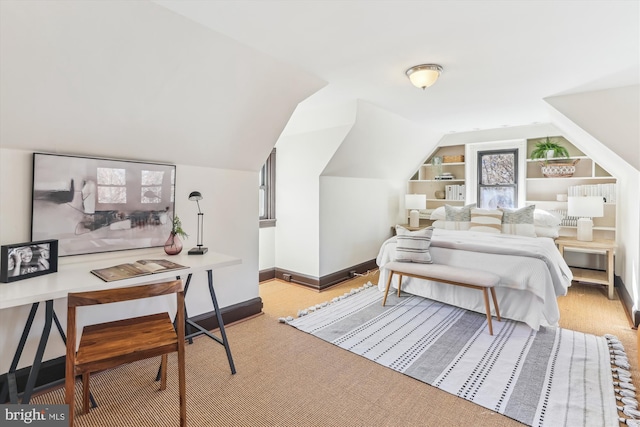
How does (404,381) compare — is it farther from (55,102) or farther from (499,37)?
(55,102)

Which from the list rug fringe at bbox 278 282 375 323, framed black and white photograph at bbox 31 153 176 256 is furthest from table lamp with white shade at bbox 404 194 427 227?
framed black and white photograph at bbox 31 153 176 256

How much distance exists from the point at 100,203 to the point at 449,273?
2.91 meters

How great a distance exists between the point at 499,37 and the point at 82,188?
2935mm

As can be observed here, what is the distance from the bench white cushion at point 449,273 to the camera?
2.86 metres

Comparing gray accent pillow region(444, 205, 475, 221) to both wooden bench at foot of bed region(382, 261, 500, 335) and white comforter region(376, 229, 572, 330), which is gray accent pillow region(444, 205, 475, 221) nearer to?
white comforter region(376, 229, 572, 330)

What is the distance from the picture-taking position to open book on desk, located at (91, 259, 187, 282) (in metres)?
1.82

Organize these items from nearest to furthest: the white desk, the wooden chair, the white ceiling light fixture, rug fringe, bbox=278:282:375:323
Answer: the wooden chair < the white desk < the white ceiling light fixture < rug fringe, bbox=278:282:375:323

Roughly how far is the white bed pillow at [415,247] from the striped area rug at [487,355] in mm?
519

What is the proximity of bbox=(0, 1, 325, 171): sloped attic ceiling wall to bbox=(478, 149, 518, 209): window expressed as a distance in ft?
12.4

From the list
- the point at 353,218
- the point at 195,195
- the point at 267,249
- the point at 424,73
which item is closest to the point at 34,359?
the point at 195,195

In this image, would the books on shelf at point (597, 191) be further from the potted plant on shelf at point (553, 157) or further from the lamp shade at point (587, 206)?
the lamp shade at point (587, 206)

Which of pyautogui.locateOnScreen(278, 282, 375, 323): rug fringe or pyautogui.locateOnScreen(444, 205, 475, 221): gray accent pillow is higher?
pyautogui.locateOnScreen(444, 205, 475, 221): gray accent pillow

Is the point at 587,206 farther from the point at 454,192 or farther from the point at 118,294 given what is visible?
the point at 118,294

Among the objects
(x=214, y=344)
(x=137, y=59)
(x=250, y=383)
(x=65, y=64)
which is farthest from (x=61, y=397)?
(x=137, y=59)
